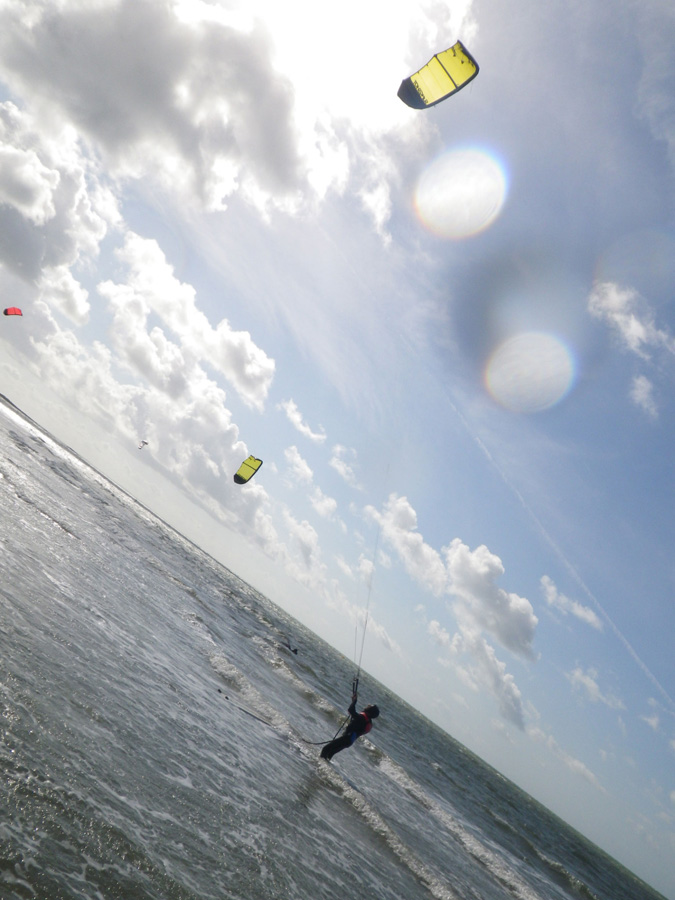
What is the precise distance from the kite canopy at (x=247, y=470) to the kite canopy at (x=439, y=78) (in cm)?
2248

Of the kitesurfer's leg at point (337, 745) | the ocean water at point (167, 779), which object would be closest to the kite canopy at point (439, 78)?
the ocean water at point (167, 779)

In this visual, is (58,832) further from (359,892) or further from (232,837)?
(359,892)

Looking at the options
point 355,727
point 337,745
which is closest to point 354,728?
point 355,727

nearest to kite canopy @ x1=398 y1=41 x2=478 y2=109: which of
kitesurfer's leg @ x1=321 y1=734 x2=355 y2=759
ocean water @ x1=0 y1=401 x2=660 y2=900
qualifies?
ocean water @ x1=0 y1=401 x2=660 y2=900

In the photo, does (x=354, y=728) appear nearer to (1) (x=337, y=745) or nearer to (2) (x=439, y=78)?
(1) (x=337, y=745)

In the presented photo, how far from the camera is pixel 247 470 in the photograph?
32938 millimetres

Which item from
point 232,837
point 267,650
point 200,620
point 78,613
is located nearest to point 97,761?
point 232,837

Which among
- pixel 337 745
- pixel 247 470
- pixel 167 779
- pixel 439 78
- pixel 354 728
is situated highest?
pixel 439 78

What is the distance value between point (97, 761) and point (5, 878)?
2.84m

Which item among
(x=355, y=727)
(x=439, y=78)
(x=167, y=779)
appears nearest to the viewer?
(x=167, y=779)

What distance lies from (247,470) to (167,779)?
81.8 ft

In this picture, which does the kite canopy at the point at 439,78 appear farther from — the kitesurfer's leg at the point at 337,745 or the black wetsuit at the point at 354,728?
the kitesurfer's leg at the point at 337,745

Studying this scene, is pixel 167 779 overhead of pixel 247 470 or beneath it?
beneath

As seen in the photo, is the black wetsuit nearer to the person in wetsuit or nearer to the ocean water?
the person in wetsuit
